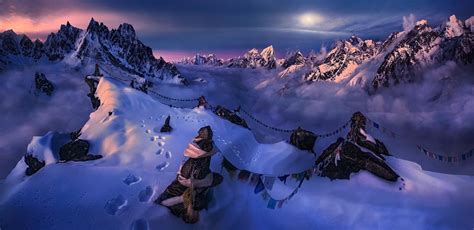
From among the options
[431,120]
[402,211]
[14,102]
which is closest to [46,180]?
[402,211]

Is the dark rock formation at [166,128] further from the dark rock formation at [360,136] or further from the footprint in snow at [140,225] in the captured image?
the dark rock formation at [360,136]

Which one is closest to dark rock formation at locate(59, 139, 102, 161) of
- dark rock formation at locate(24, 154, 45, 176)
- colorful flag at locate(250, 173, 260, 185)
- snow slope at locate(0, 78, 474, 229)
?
snow slope at locate(0, 78, 474, 229)

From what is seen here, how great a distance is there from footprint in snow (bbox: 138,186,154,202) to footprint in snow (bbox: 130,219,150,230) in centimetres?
144

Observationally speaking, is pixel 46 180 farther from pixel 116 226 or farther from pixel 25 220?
pixel 116 226

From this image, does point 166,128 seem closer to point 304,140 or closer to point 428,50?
point 304,140

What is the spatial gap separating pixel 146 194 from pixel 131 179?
4.65ft

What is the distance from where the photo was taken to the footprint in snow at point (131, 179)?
48.0ft

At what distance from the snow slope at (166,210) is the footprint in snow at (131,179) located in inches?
1.7

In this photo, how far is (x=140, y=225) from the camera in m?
12.1

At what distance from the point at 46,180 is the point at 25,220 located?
7.81ft

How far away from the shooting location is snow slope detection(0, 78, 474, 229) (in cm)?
1197

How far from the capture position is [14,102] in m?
161

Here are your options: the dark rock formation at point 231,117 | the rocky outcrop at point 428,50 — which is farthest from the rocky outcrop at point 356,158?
the rocky outcrop at point 428,50

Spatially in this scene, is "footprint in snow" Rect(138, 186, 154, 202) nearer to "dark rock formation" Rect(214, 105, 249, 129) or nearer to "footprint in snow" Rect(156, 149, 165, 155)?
"footprint in snow" Rect(156, 149, 165, 155)
